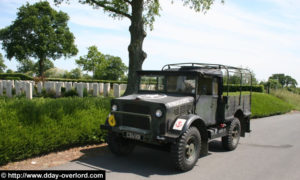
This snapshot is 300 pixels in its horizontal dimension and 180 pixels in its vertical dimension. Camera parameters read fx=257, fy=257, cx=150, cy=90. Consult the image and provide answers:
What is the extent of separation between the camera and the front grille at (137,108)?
5383 mm

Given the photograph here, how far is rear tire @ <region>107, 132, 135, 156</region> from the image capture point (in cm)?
607

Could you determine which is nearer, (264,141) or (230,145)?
(230,145)

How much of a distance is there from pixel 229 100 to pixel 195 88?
1653mm

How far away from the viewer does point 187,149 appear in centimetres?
546

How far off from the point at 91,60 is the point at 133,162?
160 feet

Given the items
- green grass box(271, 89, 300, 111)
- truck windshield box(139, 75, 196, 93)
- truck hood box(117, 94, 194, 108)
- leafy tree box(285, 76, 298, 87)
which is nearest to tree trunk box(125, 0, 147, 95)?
truck windshield box(139, 75, 196, 93)

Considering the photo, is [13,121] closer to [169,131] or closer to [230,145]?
[169,131]

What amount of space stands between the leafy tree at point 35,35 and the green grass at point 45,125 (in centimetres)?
3716

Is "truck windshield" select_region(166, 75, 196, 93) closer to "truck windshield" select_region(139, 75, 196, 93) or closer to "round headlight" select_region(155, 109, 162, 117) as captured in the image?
"truck windshield" select_region(139, 75, 196, 93)

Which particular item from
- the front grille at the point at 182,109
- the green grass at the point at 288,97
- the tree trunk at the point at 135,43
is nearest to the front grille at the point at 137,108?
the front grille at the point at 182,109

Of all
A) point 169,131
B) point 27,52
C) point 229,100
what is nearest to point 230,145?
point 229,100

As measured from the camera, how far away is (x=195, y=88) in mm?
5992

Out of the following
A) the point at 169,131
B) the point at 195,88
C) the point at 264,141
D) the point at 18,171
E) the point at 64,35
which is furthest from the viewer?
the point at 64,35

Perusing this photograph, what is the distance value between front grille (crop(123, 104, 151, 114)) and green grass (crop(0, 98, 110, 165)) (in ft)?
5.43
